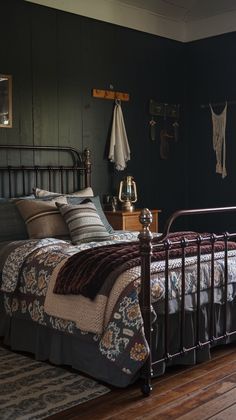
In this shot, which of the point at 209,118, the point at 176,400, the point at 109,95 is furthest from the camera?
the point at 209,118

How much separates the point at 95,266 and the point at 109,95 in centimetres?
297

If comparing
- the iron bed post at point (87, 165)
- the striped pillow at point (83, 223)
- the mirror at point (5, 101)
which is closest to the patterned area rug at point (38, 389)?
the striped pillow at point (83, 223)

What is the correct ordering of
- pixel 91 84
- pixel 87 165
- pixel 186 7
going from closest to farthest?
pixel 87 165, pixel 91 84, pixel 186 7

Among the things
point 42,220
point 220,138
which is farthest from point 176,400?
point 220,138

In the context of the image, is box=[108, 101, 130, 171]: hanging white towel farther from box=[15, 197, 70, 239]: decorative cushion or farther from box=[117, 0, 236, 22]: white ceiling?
box=[15, 197, 70, 239]: decorative cushion

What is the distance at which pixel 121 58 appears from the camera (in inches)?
229

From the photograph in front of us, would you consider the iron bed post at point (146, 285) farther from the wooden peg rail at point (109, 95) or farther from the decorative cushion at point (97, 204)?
the wooden peg rail at point (109, 95)

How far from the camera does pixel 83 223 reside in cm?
413

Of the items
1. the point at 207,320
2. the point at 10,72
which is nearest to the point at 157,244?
the point at 207,320

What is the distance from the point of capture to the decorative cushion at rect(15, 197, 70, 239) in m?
4.19

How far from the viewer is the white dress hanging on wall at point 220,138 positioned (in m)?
6.22

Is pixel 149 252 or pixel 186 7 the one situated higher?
pixel 186 7

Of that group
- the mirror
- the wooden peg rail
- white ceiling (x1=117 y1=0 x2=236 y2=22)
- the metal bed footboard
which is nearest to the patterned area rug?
the metal bed footboard

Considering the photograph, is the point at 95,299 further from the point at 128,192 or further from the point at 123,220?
the point at 128,192
